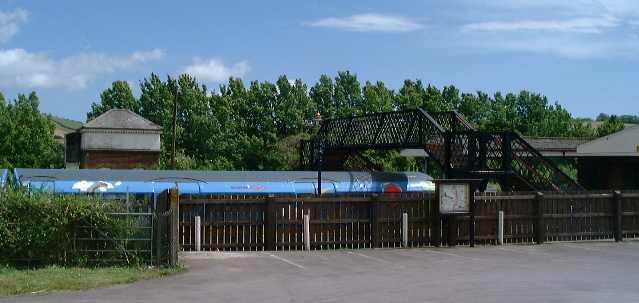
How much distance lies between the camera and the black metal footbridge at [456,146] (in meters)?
32.8

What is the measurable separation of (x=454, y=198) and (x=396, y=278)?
24.4 feet

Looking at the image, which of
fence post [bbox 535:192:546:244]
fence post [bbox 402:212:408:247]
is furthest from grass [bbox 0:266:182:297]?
fence post [bbox 535:192:546:244]

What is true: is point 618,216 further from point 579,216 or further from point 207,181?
point 207,181

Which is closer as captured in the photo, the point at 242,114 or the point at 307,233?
the point at 307,233

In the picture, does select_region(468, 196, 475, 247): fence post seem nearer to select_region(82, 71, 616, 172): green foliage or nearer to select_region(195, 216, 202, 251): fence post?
select_region(195, 216, 202, 251): fence post

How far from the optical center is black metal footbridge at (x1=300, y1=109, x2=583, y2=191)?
32.8 metres

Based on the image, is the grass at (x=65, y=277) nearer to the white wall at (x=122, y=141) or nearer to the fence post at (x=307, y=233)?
the fence post at (x=307, y=233)

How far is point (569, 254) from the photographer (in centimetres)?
2206

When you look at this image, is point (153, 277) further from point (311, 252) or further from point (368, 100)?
point (368, 100)

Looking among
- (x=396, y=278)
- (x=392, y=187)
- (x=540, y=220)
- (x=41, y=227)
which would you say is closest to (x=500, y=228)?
(x=540, y=220)

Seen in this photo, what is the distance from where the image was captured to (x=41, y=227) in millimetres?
17578

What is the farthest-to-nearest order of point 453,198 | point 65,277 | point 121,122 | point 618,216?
1. point 121,122
2. point 618,216
3. point 453,198
4. point 65,277

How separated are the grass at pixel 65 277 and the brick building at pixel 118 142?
177ft

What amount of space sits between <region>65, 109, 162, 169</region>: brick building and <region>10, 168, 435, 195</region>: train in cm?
3940
